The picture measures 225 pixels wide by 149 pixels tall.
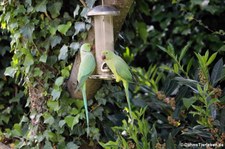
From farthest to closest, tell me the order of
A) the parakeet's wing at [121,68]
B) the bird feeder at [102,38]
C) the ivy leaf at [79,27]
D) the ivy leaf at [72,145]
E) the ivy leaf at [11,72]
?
the ivy leaf at [11,72]
the ivy leaf at [72,145]
the ivy leaf at [79,27]
the bird feeder at [102,38]
the parakeet's wing at [121,68]

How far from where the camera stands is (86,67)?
168cm

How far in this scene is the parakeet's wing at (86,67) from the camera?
5.48ft

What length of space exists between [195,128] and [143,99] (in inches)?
15.6

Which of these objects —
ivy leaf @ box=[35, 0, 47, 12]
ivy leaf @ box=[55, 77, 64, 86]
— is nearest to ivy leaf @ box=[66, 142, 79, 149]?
ivy leaf @ box=[55, 77, 64, 86]

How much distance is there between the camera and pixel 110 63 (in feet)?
5.41

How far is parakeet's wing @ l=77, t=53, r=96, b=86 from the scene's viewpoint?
65.8 inches

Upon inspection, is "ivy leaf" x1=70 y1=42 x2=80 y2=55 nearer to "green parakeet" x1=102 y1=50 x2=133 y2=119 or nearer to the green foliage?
the green foliage

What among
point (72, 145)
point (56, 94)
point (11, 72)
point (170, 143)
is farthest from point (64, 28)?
point (170, 143)

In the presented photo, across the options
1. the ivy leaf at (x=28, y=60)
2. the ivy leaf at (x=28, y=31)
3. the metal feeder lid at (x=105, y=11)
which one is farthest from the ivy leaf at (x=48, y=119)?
the metal feeder lid at (x=105, y=11)

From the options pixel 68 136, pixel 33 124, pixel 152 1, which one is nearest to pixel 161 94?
pixel 68 136

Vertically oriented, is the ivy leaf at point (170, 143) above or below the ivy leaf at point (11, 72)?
below

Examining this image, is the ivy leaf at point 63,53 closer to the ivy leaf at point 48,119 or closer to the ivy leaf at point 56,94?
the ivy leaf at point 56,94

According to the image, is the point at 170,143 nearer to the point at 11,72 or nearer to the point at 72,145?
the point at 72,145

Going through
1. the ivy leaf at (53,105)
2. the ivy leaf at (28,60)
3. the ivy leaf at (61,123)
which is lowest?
the ivy leaf at (61,123)
